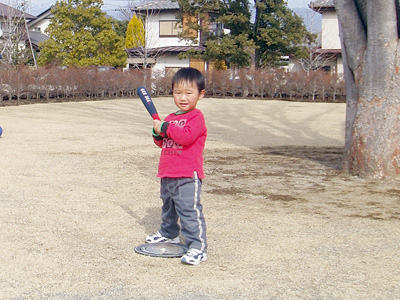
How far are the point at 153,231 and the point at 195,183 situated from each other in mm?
952

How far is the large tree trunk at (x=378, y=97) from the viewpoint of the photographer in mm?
6430

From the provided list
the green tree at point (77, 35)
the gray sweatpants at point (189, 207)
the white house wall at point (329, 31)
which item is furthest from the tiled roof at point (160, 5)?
the gray sweatpants at point (189, 207)

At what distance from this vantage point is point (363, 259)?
3.69m

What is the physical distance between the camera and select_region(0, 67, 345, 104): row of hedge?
64.2 ft

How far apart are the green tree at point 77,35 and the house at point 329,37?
1285 cm

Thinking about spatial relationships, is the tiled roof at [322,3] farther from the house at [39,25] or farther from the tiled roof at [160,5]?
the house at [39,25]

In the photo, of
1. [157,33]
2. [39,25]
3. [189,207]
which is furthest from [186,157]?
[39,25]

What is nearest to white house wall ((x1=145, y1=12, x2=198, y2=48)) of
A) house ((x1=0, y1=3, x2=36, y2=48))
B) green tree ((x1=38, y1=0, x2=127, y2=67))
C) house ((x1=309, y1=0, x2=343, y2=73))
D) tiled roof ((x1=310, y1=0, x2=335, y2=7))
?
green tree ((x1=38, y1=0, x2=127, y2=67))

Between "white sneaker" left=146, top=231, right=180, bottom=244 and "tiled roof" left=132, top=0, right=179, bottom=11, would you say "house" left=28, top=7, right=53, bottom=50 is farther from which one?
"white sneaker" left=146, top=231, right=180, bottom=244

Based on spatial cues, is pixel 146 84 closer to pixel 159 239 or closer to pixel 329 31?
pixel 329 31

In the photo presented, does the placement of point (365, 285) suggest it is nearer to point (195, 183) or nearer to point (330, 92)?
point (195, 183)

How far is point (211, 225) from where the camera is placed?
14.8 feet

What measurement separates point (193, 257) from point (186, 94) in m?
1.04

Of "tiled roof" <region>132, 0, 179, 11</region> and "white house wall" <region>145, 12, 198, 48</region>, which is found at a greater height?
"tiled roof" <region>132, 0, 179, 11</region>
